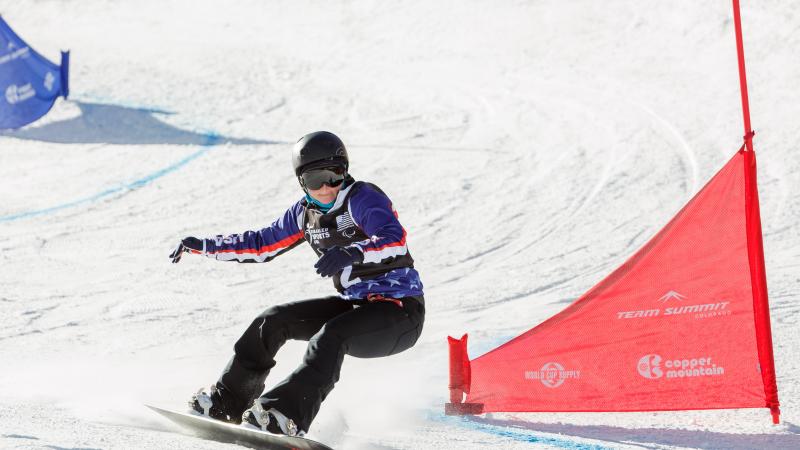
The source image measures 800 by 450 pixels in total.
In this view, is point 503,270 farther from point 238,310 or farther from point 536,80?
point 536,80

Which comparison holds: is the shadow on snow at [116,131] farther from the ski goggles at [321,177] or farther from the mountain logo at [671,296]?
the mountain logo at [671,296]

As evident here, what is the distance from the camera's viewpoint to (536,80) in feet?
43.3

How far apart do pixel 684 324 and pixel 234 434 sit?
1913 millimetres

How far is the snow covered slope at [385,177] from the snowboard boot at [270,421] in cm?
20

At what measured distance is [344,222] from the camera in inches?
177

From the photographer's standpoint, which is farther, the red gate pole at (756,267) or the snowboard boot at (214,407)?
the snowboard boot at (214,407)

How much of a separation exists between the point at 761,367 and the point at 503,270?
337 cm

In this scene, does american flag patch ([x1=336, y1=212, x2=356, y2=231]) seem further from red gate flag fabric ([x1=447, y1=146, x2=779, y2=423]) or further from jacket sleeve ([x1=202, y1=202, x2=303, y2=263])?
red gate flag fabric ([x1=447, y1=146, x2=779, y2=423])

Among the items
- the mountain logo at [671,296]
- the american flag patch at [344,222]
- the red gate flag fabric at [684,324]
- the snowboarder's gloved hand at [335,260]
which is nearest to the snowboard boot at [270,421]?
the snowboarder's gloved hand at [335,260]

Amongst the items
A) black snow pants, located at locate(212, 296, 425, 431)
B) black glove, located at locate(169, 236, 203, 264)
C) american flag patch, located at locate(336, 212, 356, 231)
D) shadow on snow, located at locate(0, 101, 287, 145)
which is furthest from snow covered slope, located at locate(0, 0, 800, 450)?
american flag patch, located at locate(336, 212, 356, 231)

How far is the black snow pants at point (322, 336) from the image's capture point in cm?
413

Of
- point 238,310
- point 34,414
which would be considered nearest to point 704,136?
point 238,310

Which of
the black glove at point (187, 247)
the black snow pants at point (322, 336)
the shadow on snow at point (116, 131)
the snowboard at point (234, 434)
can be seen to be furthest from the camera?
the shadow on snow at point (116, 131)

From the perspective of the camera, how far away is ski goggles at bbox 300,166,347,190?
4.42 metres
